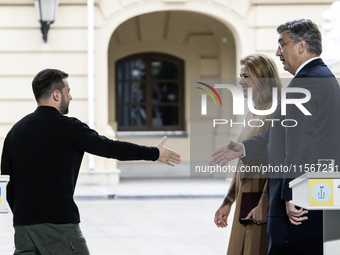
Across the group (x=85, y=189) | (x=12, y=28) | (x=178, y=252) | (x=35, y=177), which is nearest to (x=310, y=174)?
(x=35, y=177)

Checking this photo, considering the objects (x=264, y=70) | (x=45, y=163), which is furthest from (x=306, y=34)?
(x=45, y=163)

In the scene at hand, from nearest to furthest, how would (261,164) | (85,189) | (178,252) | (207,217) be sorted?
(261,164), (178,252), (207,217), (85,189)

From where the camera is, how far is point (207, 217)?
34.4ft

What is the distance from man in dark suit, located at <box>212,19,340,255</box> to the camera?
3664 mm

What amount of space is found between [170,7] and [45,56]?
2421 mm

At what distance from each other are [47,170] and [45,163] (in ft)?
0.12

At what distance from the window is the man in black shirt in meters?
13.5

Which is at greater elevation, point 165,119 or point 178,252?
point 165,119

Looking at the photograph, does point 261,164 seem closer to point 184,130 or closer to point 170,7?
point 170,7

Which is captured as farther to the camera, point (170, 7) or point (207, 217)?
point (170, 7)

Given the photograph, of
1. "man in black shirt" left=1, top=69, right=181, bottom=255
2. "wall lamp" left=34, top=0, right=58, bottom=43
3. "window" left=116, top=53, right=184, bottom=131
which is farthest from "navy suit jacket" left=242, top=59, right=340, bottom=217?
"window" left=116, top=53, right=184, bottom=131

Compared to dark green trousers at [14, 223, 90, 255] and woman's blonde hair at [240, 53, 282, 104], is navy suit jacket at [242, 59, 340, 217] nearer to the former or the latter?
woman's blonde hair at [240, 53, 282, 104]

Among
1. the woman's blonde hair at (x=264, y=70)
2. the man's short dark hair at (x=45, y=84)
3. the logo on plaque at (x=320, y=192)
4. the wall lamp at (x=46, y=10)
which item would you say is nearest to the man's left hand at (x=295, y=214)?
the logo on plaque at (x=320, y=192)

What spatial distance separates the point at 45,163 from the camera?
12.8 ft
